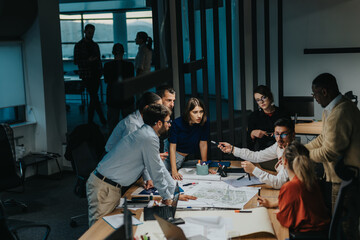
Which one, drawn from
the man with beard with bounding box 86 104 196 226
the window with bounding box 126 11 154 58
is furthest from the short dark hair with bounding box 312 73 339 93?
the window with bounding box 126 11 154 58

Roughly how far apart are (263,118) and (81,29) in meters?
12.1

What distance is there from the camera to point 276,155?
414 cm

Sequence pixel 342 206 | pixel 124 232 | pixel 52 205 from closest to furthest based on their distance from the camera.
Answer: pixel 124 232 < pixel 342 206 < pixel 52 205

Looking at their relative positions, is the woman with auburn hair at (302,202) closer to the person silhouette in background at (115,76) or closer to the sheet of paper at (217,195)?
the sheet of paper at (217,195)

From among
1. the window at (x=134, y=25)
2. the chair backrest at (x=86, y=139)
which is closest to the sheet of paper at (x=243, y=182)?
the chair backrest at (x=86, y=139)

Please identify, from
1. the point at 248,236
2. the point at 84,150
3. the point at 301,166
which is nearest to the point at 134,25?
the point at 84,150

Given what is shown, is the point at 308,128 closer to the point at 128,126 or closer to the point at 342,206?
the point at 128,126

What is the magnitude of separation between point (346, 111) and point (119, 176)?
71.7 inches

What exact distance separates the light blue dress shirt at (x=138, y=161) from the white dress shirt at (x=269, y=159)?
0.76 meters

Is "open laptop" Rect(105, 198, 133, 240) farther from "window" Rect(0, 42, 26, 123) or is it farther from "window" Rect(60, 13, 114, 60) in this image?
"window" Rect(60, 13, 114, 60)

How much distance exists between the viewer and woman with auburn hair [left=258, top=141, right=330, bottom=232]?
286cm

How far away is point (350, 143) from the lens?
3434 mm

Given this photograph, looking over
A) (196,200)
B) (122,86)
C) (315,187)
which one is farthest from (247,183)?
(122,86)

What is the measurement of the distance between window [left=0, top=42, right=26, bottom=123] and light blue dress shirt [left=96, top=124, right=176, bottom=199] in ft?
12.6
